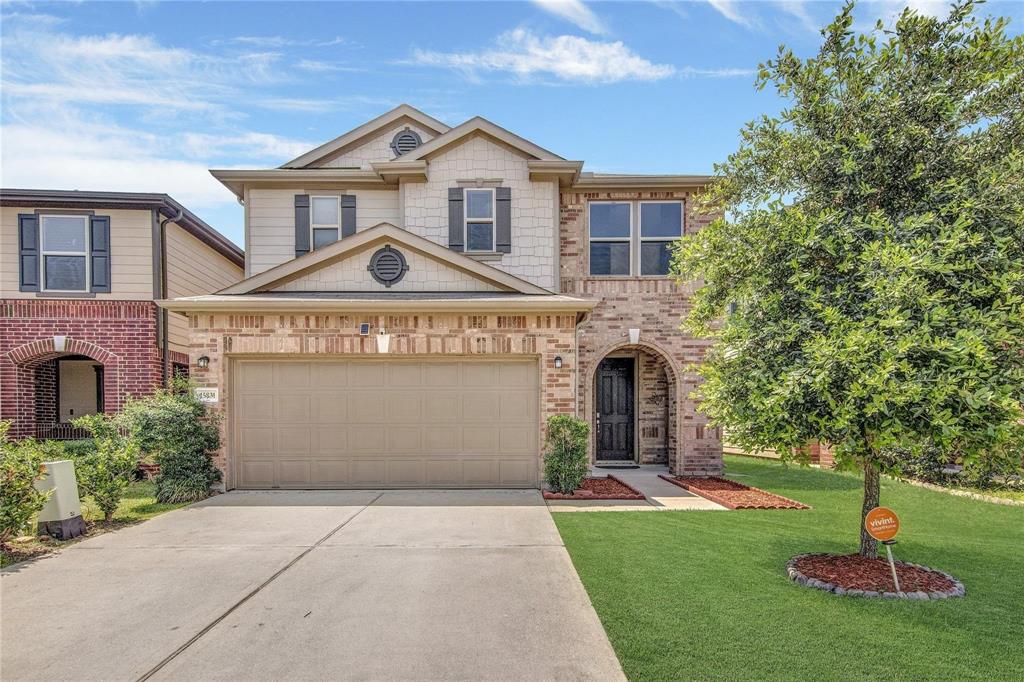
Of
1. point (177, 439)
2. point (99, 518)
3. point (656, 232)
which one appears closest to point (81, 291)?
point (177, 439)

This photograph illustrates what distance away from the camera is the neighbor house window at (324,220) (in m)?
12.4

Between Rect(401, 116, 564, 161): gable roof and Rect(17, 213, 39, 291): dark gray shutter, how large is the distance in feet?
27.4

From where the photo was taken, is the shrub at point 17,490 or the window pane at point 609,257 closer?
the shrub at point 17,490

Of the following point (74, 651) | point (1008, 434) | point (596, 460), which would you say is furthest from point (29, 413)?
point (1008, 434)

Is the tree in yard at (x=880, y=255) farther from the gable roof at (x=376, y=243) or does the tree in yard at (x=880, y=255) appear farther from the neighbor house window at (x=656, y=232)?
the neighbor house window at (x=656, y=232)

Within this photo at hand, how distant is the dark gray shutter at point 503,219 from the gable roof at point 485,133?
951mm

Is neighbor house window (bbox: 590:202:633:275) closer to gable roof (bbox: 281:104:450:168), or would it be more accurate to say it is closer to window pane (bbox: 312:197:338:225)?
gable roof (bbox: 281:104:450:168)

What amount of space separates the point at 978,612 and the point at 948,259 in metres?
3.01

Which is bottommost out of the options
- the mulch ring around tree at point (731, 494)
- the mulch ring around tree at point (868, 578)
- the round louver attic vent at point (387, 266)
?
the mulch ring around tree at point (731, 494)

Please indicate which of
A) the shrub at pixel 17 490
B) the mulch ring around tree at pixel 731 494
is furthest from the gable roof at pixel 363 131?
the mulch ring around tree at pixel 731 494

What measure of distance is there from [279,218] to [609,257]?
773 cm

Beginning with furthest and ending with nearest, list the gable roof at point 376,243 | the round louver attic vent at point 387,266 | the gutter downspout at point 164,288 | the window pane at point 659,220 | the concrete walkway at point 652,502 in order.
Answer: the window pane at point 659,220 → the gutter downspout at point 164,288 → the round louver attic vent at point 387,266 → the gable roof at point 376,243 → the concrete walkway at point 652,502

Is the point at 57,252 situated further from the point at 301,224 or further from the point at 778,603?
the point at 778,603

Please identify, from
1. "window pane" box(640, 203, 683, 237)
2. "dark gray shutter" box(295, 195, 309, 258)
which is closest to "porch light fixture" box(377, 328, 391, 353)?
"dark gray shutter" box(295, 195, 309, 258)
